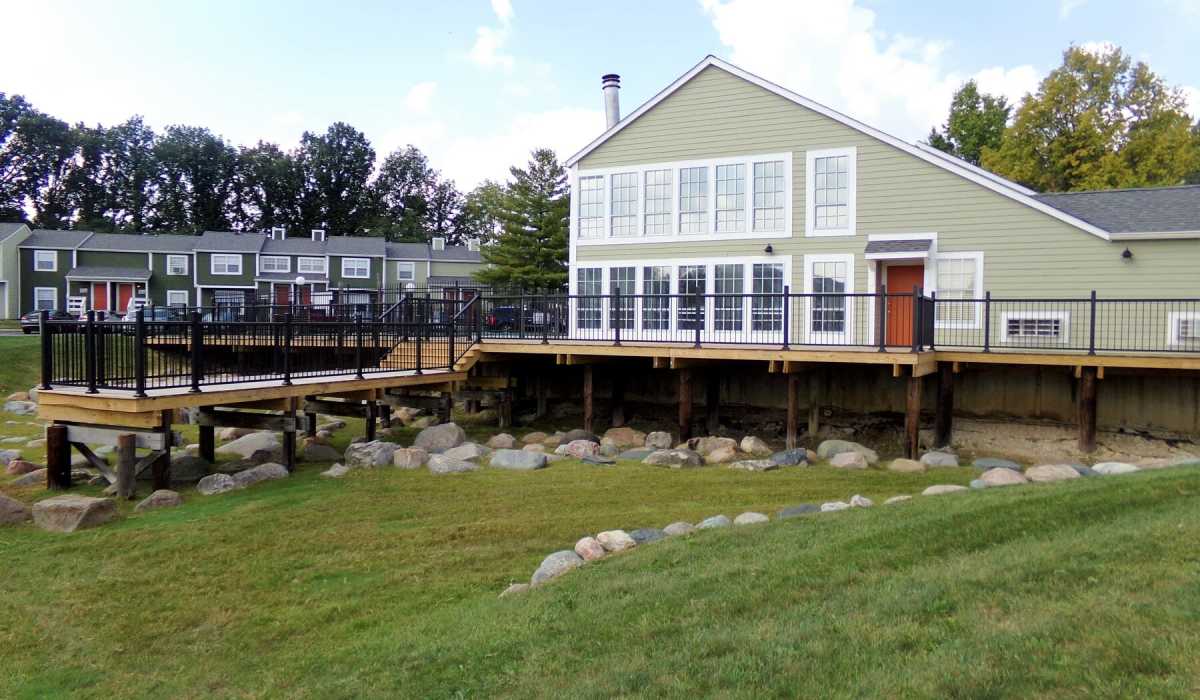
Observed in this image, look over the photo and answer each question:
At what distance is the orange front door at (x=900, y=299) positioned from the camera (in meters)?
17.6

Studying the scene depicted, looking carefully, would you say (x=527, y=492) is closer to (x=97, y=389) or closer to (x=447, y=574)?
(x=447, y=574)

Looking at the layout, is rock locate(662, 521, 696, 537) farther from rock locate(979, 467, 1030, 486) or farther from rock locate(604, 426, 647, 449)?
rock locate(604, 426, 647, 449)

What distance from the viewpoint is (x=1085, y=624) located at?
15.2 ft

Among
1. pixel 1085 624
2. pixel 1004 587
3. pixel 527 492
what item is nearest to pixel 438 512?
pixel 527 492

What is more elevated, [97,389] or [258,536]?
[97,389]

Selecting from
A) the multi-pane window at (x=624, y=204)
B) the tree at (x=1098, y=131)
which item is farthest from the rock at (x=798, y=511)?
the tree at (x=1098, y=131)

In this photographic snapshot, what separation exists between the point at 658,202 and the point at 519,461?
9239 mm

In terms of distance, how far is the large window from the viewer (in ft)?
67.1

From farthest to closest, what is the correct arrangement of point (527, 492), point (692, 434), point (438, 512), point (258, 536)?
point (692, 434)
point (527, 492)
point (438, 512)
point (258, 536)

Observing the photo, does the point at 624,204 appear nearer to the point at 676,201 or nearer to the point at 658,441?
the point at 676,201

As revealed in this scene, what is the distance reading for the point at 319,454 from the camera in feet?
47.6

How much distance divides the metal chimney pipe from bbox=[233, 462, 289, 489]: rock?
44.5 ft

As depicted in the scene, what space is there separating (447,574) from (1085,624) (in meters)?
5.16

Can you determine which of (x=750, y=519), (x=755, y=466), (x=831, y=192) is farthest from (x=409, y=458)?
(x=831, y=192)
